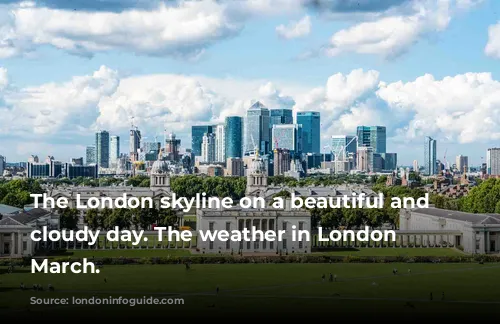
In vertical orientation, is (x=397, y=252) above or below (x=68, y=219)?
below

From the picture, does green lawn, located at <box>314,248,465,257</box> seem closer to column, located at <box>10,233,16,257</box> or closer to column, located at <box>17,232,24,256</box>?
column, located at <box>17,232,24,256</box>

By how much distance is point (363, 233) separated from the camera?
420 feet

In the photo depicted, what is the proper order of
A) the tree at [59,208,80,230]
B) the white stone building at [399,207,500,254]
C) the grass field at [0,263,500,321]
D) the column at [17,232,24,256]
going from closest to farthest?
the grass field at [0,263,500,321] → the column at [17,232,24,256] → the white stone building at [399,207,500,254] → the tree at [59,208,80,230]

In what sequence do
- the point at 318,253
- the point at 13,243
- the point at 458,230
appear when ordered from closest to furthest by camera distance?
the point at 13,243
the point at 318,253
the point at 458,230

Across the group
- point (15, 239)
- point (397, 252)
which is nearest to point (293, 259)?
point (397, 252)

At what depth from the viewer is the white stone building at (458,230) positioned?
117m

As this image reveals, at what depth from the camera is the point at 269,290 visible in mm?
79375

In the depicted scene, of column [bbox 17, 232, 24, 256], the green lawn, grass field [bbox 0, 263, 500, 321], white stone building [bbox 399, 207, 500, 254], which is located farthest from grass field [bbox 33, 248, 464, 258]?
grass field [bbox 0, 263, 500, 321]

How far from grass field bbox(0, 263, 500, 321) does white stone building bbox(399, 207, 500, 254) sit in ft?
53.2

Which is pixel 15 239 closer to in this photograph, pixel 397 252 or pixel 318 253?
pixel 318 253

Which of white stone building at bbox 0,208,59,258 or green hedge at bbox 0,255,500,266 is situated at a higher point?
white stone building at bbox 0,208,59,258

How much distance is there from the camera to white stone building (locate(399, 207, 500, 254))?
11719cm

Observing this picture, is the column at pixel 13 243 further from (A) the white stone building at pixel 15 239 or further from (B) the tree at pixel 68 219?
(B) the tree at pixel 68 219

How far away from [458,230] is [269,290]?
52941mm
